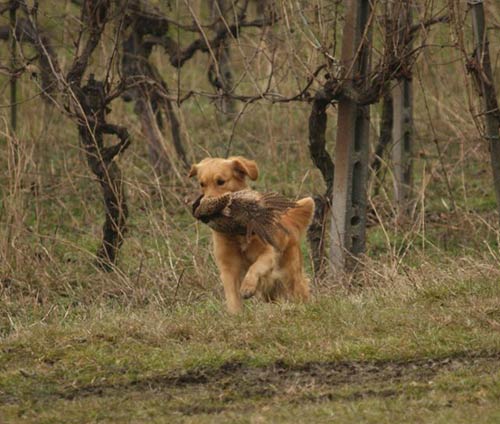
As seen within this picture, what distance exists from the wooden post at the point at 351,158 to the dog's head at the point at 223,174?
1361 millimetres

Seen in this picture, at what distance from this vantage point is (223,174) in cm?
791

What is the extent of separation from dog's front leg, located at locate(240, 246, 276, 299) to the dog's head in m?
0.51

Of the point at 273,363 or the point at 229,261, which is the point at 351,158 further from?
the point at 273,363

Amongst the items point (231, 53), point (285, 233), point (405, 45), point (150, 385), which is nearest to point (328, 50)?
point (405, 45)

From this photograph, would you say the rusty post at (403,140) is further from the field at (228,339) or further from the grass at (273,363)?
the grass at (273,363)

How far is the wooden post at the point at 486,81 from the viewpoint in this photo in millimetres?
7727

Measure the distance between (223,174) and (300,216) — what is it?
642 mm

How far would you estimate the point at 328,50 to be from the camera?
868 centimetres

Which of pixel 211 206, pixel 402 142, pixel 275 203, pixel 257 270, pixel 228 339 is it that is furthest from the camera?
pixel 402 142

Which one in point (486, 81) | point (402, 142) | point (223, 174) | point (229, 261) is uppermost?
point (486, 81)

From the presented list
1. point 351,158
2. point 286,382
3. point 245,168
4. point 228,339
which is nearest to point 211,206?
point 245,168

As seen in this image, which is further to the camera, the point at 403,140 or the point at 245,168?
the point at 403,140

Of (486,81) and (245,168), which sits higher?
(486,81)

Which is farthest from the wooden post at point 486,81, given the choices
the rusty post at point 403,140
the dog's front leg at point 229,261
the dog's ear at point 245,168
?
the rusty post at point 403,140
